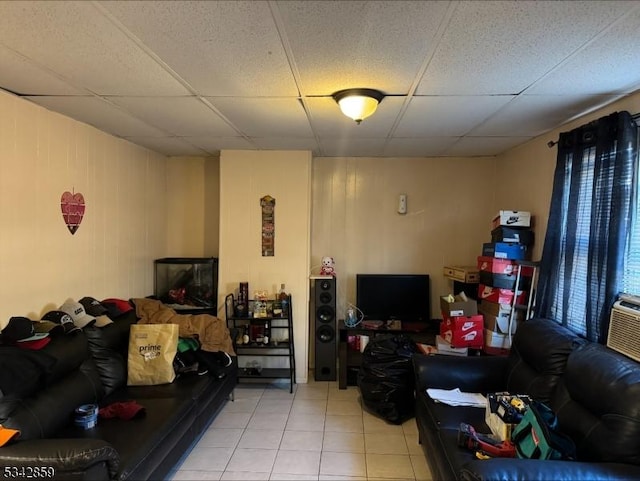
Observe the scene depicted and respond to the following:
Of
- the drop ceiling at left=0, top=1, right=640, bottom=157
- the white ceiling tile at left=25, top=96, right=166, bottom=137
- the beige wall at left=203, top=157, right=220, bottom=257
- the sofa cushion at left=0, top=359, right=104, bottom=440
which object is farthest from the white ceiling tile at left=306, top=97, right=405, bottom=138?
the sofa cushion at left=0, top=359, right=104, bottom=440

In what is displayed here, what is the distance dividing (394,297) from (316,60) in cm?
299

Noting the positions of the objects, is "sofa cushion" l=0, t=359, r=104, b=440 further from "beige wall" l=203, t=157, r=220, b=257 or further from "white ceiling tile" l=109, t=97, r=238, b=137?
"beige wall" l=203, t=157, r=220, b=257

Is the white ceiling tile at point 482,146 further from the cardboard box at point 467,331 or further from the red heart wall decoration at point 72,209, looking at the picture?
the red heart wall decoration at point 72,209

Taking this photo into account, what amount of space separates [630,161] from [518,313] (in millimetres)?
1580

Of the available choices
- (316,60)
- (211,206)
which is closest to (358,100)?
(316,60)

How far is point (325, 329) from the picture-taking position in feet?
13.7

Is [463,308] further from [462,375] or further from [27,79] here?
[27,79]

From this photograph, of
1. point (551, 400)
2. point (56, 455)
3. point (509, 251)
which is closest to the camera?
point (56, 455)

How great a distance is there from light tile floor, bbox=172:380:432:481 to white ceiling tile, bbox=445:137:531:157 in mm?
2493

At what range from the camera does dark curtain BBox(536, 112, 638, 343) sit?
2260 millimetres

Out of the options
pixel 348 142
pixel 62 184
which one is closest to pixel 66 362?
pixel 62 184

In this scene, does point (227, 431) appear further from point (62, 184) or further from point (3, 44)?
point (3, 44)

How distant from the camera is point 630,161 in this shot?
2.25 meters

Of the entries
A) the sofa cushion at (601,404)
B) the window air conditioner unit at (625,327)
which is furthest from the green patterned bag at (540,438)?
the window air conditioner unit at (625,327)
